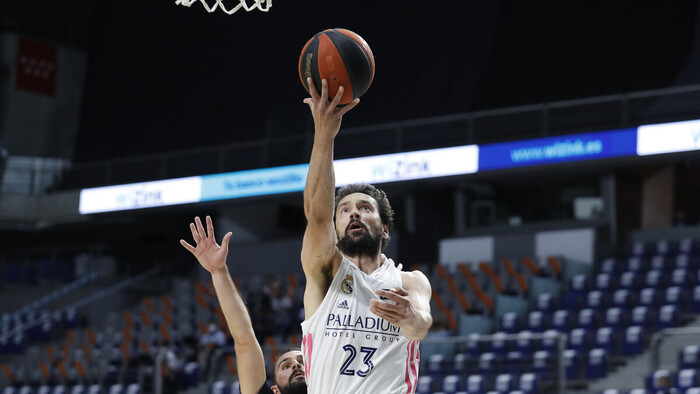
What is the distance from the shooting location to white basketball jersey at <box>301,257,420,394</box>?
3992 mm

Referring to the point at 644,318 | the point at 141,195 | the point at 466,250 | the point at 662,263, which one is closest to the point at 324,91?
the point at 644,318

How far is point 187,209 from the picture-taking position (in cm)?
1911

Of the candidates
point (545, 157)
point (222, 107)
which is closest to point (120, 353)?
point (222, 107)

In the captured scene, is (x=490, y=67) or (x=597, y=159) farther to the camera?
(x=490, y=67)

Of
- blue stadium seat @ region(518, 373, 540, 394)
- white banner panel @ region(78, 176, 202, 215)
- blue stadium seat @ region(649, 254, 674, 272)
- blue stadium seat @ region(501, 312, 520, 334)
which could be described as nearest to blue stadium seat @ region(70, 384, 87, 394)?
white banner panel @ region(78, 176, 202, 215)

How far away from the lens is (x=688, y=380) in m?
9.04

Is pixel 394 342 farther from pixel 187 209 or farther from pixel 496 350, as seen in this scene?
pixel 187 209

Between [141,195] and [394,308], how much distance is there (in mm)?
16160

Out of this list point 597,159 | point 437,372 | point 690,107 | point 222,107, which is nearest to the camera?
point 437,372

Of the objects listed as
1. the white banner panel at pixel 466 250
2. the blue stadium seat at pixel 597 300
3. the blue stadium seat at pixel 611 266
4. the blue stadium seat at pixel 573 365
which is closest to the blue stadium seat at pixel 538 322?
the blue stadium seat at pixel 597 300

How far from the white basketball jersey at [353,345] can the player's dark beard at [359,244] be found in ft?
0.16

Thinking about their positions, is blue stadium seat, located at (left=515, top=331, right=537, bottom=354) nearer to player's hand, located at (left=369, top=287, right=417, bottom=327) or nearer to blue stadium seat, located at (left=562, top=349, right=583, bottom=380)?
blue stadium seat, located at (left=562, top=349, right=583, bottom=380)

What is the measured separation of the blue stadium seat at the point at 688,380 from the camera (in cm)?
898

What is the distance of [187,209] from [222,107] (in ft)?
9.69
